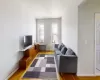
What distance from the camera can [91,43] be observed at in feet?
12.9

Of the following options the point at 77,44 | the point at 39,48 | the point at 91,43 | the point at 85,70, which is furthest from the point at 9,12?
the point at 39,48

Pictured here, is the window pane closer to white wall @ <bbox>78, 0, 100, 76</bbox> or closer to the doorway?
the doorway

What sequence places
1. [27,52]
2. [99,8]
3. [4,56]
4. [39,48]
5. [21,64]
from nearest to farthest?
[4,56]
[99,8]
[21,64]
[27,52]
[39,48]

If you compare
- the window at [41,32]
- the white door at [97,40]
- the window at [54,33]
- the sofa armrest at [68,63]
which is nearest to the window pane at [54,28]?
the window at [54,33]

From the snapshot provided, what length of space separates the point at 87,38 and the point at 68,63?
42.3 inches

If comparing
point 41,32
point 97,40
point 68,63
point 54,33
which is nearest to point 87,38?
point 97,40

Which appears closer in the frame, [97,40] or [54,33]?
[97,40]

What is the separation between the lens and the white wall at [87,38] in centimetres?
391

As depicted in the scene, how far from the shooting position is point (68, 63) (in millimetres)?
3994

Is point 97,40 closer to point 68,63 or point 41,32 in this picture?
point 68,63

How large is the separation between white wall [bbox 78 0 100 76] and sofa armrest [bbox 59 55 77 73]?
17 centimetres

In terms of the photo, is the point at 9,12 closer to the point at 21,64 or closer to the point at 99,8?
the point at 21,64

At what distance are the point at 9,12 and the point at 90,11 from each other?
2718 millimetres

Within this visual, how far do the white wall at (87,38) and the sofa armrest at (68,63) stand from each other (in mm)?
168
